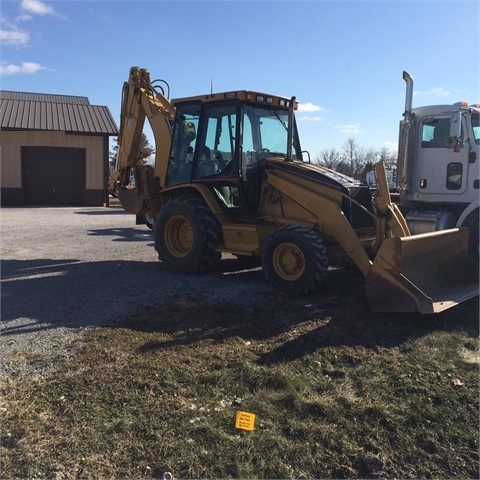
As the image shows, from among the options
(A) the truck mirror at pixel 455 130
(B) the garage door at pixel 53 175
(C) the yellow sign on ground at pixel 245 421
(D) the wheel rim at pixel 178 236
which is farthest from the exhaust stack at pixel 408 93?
(B) the garage door at pixel 53 175

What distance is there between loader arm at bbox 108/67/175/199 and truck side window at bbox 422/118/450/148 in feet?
15.0

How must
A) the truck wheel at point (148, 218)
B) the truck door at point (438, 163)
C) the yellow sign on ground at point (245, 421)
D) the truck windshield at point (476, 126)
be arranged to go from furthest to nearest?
the truck wheel at point (148, 218), the truck door at point (438, 163), the truck windshield at point (476, 126), the yellow sign on ground at point (245, 421)

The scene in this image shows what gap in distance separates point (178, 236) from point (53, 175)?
64.5 ft

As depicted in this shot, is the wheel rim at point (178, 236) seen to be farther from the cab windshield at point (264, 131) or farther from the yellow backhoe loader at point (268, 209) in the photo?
the cab windshield at point (264, 131)

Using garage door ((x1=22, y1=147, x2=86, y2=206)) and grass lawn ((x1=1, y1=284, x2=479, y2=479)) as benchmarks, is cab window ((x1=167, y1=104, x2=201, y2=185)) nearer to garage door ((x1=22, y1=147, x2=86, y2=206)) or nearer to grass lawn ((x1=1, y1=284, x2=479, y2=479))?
grass lawn ((x1=1, y1=284, x2=479, y2=479))

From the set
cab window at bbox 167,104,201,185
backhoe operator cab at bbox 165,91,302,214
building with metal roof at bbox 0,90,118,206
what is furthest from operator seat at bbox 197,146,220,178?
building with metal roof at bbox 0,90,118,206

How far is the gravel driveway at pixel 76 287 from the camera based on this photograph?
18.0ft

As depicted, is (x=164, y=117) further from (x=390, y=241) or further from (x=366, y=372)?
(x=366, y=372)

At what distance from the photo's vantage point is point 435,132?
9977mm

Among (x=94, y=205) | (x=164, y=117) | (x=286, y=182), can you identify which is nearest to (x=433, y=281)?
(x=286, y=182)

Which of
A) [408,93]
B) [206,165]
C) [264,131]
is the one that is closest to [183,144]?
[206,165]

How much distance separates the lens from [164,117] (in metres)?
10.1

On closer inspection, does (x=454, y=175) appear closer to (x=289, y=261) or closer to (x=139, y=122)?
(x=289, y=261)

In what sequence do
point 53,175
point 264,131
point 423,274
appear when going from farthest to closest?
point 53,175 → point 264,131 → point 423,274
